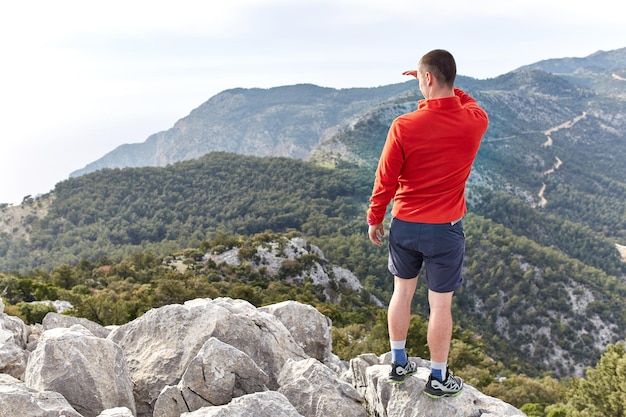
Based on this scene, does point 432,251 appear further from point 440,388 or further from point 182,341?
point 182,341

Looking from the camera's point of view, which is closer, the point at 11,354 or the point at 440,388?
the point at 440,388

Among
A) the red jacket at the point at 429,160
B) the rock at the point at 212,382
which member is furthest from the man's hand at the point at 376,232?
the rock at the point at 212,382

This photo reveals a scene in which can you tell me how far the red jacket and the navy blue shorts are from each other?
0.12 meters

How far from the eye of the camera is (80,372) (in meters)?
5.82

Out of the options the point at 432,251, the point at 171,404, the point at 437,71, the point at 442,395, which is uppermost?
the point at 437,71

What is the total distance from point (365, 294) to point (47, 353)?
57.5 meters

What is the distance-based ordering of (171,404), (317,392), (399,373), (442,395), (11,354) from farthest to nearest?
(11,354)
(317,392)
(399,373)
(171,404)
(442,395)

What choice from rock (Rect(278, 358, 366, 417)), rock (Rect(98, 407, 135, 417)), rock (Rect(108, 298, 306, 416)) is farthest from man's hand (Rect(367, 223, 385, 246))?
rock (Rect(98, 407, 135, 417))

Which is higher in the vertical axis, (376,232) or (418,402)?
(376,232)

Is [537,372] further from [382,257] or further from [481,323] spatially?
[382,257]

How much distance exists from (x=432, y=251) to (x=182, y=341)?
14.9ft

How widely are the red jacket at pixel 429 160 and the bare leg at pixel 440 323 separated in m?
0.97

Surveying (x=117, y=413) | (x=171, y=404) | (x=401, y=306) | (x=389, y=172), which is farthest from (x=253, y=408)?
(x=389, y=172)

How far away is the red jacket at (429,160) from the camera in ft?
16.3
